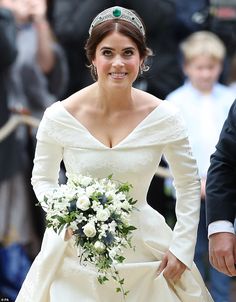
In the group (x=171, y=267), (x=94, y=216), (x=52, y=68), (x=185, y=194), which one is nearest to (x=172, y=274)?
(x=171, y=267)

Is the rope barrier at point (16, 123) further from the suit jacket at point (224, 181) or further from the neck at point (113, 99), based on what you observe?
the suit jacket at point (224, 181)

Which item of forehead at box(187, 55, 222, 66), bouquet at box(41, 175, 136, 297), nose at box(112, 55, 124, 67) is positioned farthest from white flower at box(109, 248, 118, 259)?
forehead at box(187, 55, 222, 66)

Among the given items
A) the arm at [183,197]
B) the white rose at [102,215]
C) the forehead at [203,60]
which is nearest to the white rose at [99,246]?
the white rose at [102,215]

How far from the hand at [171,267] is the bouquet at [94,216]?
1.24 ft

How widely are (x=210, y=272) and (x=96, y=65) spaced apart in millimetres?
3356

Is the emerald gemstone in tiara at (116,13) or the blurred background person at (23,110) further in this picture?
the blurred background person at (23,110)

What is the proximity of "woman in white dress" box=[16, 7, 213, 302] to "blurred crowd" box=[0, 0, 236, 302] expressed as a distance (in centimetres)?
281

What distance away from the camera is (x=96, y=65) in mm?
5902

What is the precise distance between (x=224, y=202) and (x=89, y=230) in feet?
2.48

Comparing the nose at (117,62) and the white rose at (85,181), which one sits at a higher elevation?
the nose at (117,62)

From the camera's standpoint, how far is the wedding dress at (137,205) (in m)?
5.81

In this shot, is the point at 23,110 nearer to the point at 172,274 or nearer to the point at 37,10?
the point at 37,10

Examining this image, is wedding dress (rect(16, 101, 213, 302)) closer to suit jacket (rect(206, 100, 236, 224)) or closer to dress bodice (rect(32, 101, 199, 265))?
dress bodice (rect(32, 101, 199, 265))

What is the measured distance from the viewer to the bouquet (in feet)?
17.9
